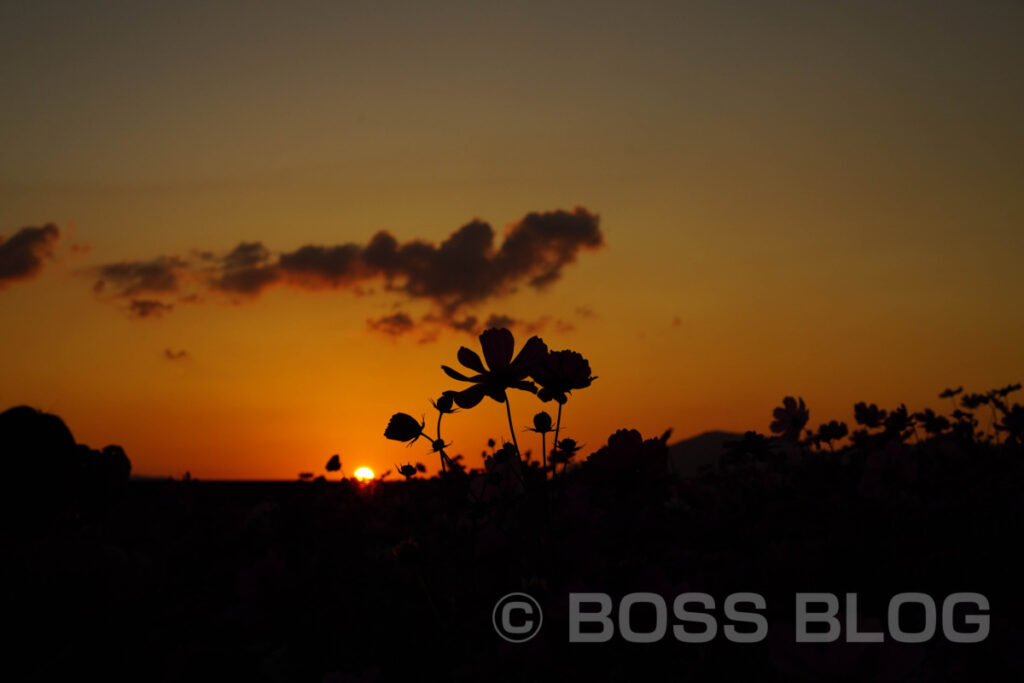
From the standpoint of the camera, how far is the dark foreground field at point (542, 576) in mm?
1292

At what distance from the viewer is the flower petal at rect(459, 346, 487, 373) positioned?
1.85 m

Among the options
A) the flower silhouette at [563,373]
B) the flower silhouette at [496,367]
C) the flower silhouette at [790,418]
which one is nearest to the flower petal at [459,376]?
the flower silhouette at [496,367]

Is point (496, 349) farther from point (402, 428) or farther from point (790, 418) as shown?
point (790, 418)

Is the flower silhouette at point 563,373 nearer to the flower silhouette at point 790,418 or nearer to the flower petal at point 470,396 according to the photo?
the flower petal at point 470,396

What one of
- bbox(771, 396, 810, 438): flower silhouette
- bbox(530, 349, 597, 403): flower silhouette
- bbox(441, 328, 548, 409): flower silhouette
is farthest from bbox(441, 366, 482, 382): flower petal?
bbox(771, 396, 810, 438): flower silhouette

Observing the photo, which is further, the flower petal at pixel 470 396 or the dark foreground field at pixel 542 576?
the flower petal at pixel 470 396

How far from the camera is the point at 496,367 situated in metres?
1.83

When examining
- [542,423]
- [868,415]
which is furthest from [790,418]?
[542,423]

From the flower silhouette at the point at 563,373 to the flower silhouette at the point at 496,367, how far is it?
54 mm

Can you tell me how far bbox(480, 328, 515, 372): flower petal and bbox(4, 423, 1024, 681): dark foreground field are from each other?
21cm

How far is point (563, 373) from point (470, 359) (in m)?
0.25

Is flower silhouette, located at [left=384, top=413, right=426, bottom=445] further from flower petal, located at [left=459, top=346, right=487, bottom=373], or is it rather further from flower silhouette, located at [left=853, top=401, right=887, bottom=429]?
flower silhouette, located at [left=853, top=401, right=887, bottom=429]

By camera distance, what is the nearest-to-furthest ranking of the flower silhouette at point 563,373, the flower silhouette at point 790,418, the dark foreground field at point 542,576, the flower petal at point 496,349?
the dark foreground field at point 542,576, the flower silhouette at point 563,373, the flower petal at point 496,349, the flower silhouette at point 790,418

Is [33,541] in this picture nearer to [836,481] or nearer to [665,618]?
[665,618]
